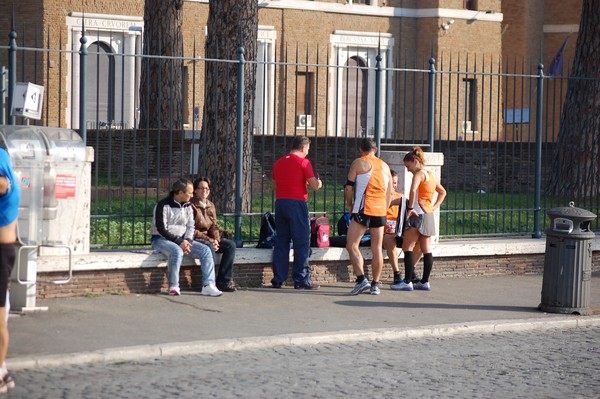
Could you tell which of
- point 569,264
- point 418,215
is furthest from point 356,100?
point 569,264

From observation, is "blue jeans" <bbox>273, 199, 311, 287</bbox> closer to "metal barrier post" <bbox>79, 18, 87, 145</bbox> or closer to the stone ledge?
the stone ledge

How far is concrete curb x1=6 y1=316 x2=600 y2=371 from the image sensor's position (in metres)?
8.55

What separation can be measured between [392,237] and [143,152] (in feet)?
11.6

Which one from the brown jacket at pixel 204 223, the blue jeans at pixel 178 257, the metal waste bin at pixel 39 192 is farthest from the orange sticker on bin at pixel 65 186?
the brown jacket at pixel 204 223

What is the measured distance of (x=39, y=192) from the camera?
10281 mm

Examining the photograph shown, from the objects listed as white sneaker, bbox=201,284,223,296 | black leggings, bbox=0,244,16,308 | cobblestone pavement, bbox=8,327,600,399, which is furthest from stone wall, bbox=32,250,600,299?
black leggings, bbox=0,244,16,308

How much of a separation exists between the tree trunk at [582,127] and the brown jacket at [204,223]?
19.4ft

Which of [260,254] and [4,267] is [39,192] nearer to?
[4,267]

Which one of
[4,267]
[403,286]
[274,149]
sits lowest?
[403,286]

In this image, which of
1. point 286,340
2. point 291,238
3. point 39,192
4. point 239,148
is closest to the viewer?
point 286,340

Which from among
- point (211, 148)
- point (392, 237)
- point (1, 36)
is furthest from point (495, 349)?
point (1, 36)

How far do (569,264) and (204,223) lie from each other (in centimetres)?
386

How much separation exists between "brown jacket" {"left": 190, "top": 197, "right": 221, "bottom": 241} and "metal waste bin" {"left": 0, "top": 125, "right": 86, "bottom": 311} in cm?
161

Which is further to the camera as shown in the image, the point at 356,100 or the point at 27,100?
the point at 356,100
